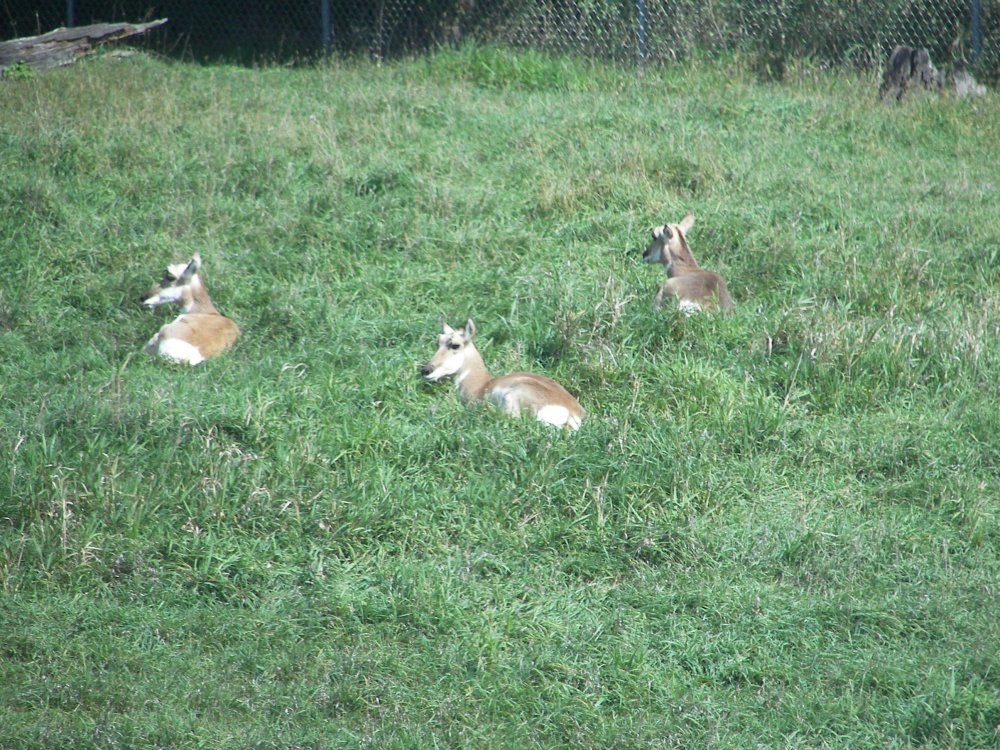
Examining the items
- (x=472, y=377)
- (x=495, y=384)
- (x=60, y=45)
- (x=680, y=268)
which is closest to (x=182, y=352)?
(x=472, y=377)

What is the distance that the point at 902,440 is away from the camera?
638 cm

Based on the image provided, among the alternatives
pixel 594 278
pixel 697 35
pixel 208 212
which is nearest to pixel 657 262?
pixel 594 278

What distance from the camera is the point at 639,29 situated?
14578 mm

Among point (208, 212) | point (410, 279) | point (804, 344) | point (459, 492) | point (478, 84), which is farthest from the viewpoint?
point (478, 84)

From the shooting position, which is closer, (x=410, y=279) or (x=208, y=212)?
(x=410, y=279)

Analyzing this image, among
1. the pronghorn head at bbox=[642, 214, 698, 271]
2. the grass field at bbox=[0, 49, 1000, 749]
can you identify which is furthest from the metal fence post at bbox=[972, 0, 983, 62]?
the pronghorn head at bbox=[642, 214, 698, 271]

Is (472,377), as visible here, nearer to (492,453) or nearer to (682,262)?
(492,453)

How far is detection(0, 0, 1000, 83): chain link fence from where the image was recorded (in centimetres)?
1433

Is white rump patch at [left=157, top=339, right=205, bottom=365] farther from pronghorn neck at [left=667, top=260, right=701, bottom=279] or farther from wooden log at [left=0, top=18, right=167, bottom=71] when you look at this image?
wooden log at [left=0, top=18, right=167, bottom=71]

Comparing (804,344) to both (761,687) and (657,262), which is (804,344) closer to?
(657,262)

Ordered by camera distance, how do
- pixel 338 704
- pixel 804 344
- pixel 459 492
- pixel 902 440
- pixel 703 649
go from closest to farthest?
pixel 338 704, pixel 703 649, pixel 459 492, pixel 902 440, pixel 804 344

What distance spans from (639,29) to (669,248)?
6458 mm

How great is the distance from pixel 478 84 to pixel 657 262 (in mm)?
5807

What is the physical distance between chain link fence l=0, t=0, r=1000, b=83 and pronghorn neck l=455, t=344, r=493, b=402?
8.25 metres
